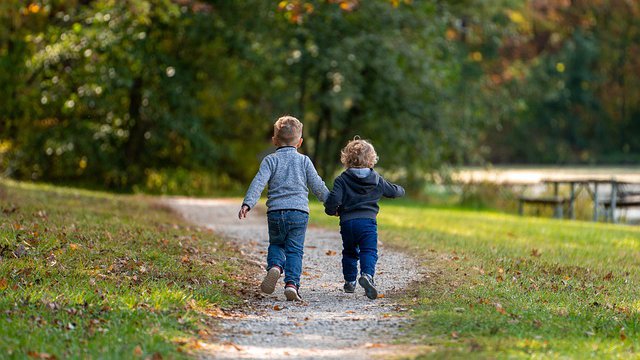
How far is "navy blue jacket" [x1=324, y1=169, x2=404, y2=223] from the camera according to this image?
8.60m

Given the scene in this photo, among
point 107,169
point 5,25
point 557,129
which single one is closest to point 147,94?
point 107,169

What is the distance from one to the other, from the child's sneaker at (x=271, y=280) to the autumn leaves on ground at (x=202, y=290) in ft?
1.04

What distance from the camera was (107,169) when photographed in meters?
26.1

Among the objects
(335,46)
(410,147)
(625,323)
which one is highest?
(335,46)

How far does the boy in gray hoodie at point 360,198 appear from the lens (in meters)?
8.61

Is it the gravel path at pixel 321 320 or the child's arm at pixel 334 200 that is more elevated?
the child's arm at pixel 334 200

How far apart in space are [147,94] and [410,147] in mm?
7130

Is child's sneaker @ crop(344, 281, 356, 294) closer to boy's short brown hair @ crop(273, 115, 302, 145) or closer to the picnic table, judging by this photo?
boy's short brown hair @ crop(273, 115, 302, 145)

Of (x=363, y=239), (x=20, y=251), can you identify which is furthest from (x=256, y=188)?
(x=20, y=251)

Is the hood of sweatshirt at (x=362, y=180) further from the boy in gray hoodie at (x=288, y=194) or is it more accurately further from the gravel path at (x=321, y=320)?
the gravel path at (x=321, y=320)

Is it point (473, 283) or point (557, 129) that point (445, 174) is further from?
point (557, 129)

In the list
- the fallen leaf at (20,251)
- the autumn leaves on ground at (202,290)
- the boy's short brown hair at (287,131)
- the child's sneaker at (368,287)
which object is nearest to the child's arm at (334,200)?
the boy's short brown hair at (287,131)

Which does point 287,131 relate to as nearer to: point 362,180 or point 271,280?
point 362,180

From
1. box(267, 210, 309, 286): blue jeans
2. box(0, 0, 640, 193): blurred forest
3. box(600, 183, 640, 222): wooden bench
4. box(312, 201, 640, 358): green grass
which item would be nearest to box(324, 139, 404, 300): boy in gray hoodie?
box(267, 210, 309, 286): blue jeans
